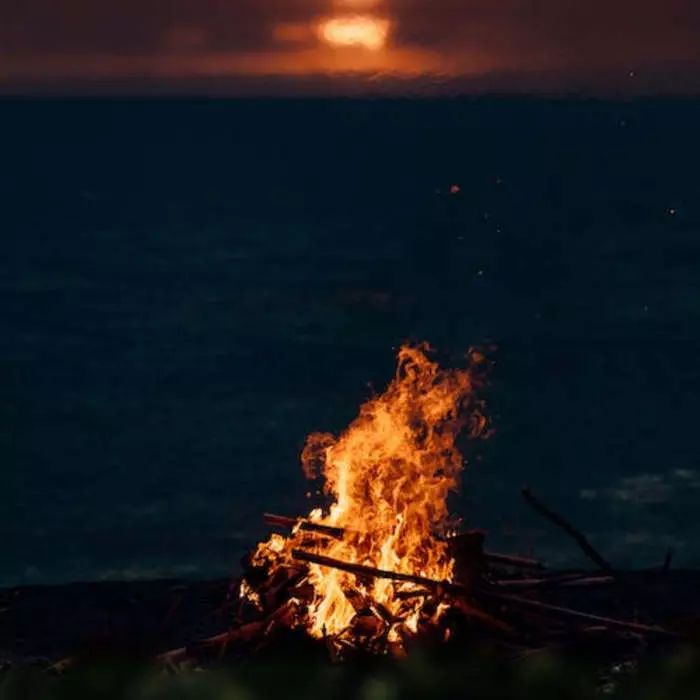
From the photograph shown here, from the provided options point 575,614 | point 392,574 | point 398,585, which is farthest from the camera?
point 398,585

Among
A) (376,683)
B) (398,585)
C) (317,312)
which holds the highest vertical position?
(317,312)

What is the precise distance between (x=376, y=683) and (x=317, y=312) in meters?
54.5

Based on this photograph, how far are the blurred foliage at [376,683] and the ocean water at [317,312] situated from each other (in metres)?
17.1

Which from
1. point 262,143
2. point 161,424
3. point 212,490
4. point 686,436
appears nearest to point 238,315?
point 161,424

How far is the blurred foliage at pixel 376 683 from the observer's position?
9.18 ft

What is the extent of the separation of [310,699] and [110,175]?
101696mm

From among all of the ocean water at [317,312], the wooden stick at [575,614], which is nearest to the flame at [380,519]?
the wooden stick at [575,614]

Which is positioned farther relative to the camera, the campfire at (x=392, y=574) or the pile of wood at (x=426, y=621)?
the campfire at (x=392, y=574)

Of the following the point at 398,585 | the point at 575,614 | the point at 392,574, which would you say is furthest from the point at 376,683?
the point at 398,585

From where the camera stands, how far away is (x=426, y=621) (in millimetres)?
8242

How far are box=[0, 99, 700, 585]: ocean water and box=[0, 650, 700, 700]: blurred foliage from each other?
1712 centimetres

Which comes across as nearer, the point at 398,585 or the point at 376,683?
the point at 376,683

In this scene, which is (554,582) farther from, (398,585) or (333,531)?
(333,531)

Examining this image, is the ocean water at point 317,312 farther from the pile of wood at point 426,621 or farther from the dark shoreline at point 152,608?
the pile of wood at point 426,621
